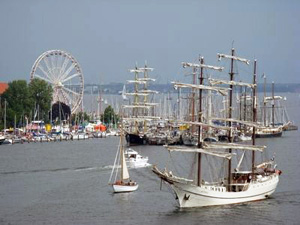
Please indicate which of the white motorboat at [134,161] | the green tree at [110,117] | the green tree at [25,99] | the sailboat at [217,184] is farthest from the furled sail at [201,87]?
the green tree at [110,117]

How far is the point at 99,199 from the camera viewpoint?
70625 mm

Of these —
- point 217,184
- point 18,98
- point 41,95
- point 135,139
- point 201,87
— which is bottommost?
point 217,184

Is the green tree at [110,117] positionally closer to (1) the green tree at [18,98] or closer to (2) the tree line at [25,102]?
(2) the tree line at [25,102]

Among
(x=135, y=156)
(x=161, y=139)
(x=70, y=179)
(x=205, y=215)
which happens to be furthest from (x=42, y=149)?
(x=205, y=215)

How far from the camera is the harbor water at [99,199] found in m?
62.4

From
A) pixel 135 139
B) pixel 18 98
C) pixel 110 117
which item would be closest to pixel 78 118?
pixel 110 117

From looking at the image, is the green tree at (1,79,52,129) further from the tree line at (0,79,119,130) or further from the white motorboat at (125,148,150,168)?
the white motorboat at (125,148,150,168)

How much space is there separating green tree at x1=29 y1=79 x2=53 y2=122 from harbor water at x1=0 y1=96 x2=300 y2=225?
6158 centimetres

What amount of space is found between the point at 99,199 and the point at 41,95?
326 ft

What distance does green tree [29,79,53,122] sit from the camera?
167875 mm

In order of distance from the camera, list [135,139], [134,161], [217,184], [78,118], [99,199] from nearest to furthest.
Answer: [217,184]
[99,199]
[134,161]
[135,139]
[78,118]

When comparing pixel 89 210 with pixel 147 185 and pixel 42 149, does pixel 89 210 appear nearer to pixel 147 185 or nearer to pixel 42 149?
pixel 147 185

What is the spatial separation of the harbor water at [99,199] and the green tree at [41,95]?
6158cm

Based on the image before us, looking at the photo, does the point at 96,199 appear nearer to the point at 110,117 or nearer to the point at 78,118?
the point at 78,118
